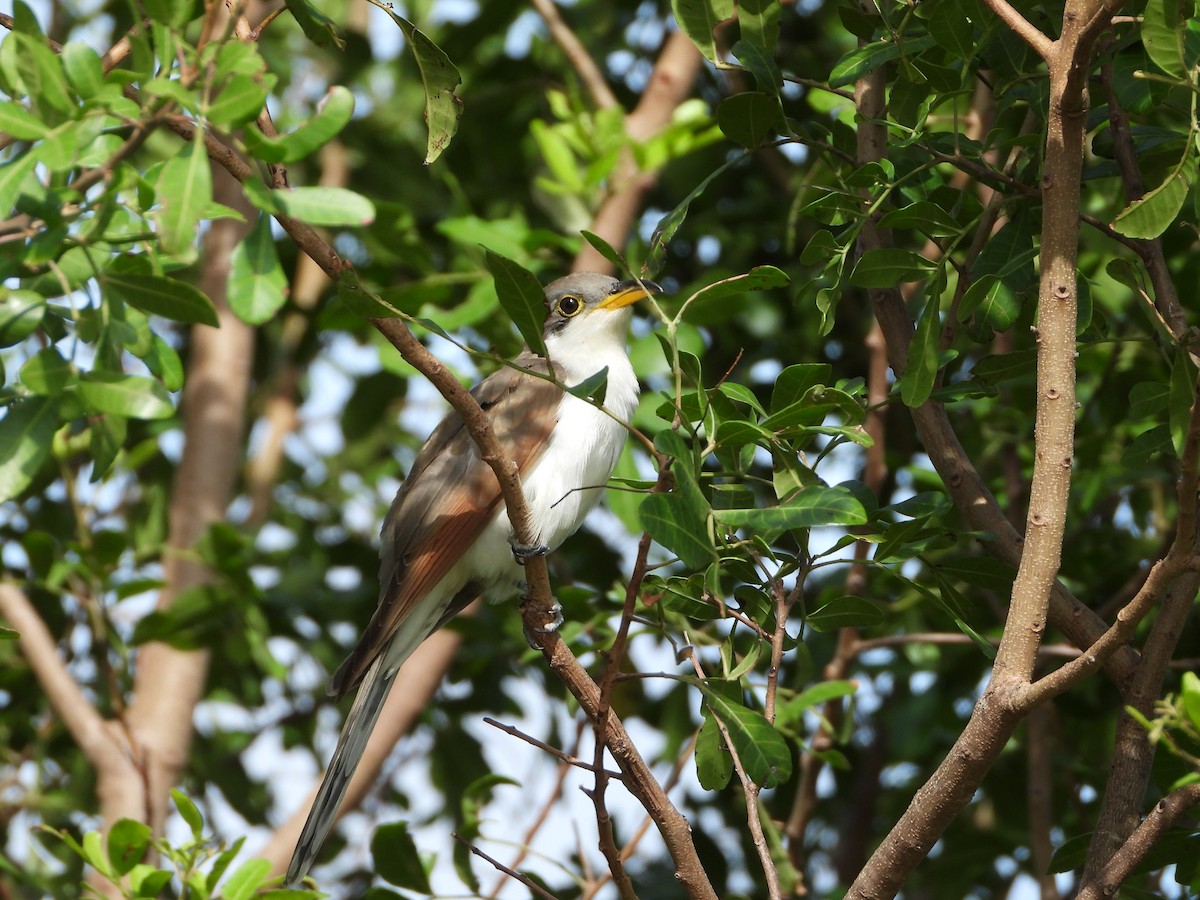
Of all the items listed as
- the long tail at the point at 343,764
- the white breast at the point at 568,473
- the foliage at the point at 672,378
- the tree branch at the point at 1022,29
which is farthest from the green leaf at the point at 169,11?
the long tail at the point at 343,764

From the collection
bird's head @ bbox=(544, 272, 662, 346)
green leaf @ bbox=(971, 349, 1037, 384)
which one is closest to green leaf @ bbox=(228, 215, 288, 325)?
green leaf @ bbox=(971, 349, 1037, 384)

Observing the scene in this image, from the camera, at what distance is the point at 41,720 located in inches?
220

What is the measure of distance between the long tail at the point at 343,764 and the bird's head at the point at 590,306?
4.63 ft

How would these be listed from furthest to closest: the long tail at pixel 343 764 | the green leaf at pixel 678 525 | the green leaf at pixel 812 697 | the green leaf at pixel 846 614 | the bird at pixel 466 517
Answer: the bird at pixel 466 517 < the long tail at pixel 343 764 < the green leaf at pixel 812 697 < the green leaf at pixel 846 614 < the green leaf at pixel 678 525

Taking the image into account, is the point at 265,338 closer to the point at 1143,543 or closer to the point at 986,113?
the point at 986,113

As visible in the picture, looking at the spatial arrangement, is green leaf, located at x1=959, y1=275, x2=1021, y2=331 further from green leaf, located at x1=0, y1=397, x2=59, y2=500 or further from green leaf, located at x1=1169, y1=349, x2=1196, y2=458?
green leaf, located at x1=0, y1=397, x2=59, y2=500

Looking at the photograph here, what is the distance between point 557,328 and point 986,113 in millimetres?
1816

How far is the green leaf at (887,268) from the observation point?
8.74 feet

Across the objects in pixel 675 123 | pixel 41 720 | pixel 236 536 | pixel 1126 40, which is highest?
pixel 1126 40

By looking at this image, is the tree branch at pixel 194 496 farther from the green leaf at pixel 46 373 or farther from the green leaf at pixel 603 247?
the green leaf at pixel 603 247

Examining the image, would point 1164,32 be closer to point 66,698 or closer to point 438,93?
point 438,93

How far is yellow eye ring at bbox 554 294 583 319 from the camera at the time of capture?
500 centimetres

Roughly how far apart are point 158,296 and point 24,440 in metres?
0.32

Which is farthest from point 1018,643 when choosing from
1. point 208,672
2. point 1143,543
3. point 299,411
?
point 299,411
